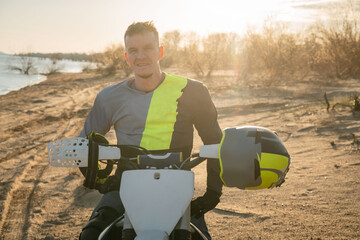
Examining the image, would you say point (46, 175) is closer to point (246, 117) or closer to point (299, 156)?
point (299, 156)

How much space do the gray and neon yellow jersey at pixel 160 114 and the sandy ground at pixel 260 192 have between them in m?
1.52

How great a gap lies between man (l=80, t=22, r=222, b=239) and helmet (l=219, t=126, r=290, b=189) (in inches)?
37.4

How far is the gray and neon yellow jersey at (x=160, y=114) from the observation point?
2.33 metres

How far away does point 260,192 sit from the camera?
4.48 metres

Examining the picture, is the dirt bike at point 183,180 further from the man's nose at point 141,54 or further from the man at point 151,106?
the man's nose at point 141,54

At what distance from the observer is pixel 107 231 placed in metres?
1.62

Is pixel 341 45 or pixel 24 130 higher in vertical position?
pixel 341 45

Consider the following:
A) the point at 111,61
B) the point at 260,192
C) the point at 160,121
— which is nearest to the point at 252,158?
the point at 160,121

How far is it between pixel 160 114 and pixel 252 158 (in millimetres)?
1066

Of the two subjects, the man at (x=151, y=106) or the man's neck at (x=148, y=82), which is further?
the man's neck at (x=148, y=82)

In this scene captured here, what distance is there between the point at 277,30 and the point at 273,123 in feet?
35.8

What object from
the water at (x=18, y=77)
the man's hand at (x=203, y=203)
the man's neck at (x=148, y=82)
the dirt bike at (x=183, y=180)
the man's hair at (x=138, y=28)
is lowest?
the water at (x=18, y=77)

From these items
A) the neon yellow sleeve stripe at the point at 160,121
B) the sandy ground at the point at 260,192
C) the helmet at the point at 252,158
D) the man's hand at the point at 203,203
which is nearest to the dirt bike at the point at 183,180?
the helmet at the point at 252,158

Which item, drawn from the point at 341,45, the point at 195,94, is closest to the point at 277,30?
the point at 341,45
